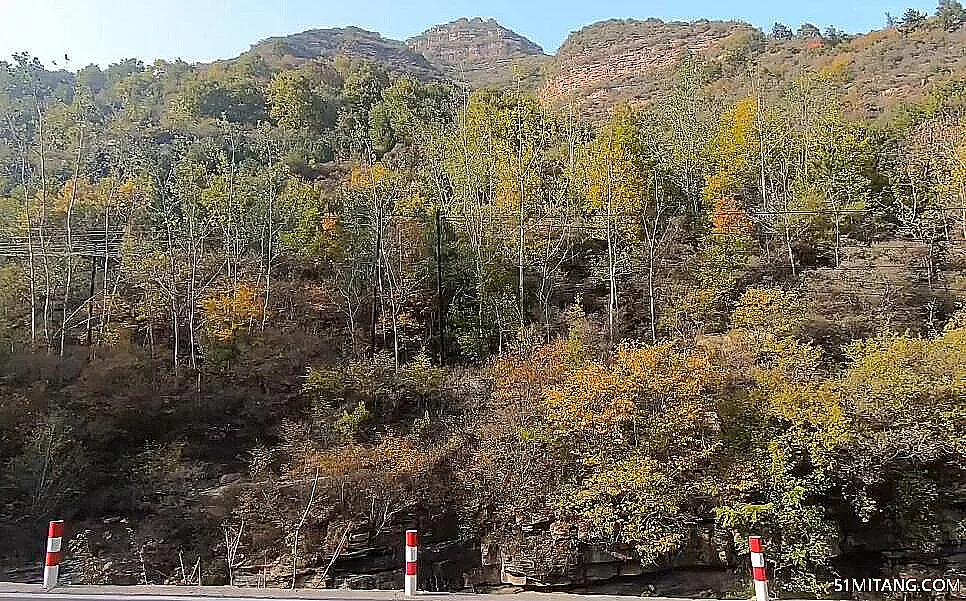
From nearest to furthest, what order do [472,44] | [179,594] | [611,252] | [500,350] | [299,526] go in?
1. [179,594]
2. [299,526]
3. [500,350]
4. [611,252]
5. [472,44]

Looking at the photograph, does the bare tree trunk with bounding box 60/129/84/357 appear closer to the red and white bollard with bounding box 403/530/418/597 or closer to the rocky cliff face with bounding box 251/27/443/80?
the red and white bollard with bounding box 403/530/418/597

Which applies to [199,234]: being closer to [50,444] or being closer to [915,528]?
[50,444]

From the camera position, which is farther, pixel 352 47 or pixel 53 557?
pixel 352 47

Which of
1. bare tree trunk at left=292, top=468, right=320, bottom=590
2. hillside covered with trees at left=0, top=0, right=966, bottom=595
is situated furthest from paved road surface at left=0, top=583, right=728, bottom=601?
bare tree trunk at left=292, top=468, right=320, bottom=590

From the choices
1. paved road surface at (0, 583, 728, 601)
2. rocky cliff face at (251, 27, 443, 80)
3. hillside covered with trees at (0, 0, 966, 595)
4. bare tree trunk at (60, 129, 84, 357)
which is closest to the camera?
paved road surface at (0, 583, 728, 601)

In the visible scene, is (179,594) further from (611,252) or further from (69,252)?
(611,252)

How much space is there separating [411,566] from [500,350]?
1203 cm

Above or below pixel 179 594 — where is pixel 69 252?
above

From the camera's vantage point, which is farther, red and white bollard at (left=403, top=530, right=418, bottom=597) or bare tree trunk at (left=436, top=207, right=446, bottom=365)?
bare tree trunk at (left=436, top=207, right=446, bottom=365)

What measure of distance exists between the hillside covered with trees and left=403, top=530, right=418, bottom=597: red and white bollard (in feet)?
19.9

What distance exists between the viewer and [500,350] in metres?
16.6

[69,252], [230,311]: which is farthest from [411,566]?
[69,252]

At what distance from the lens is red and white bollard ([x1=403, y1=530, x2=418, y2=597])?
4.55 meters

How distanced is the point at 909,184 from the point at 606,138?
9.17m
